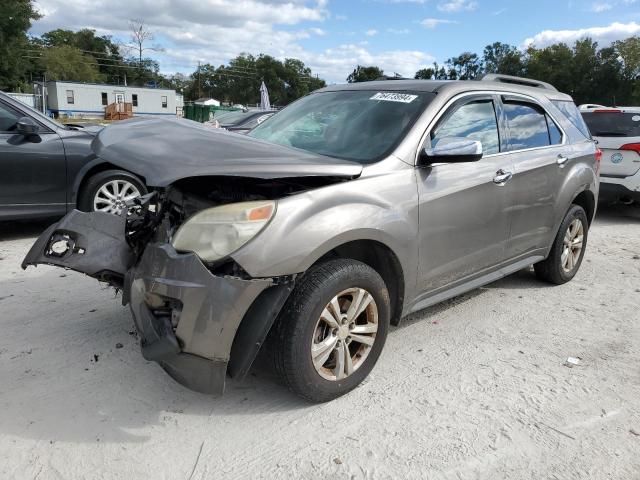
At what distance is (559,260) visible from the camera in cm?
484

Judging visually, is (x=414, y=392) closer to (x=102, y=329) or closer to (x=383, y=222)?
(x=383, y=222)

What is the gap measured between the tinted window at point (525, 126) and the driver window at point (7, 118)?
5.07 metres

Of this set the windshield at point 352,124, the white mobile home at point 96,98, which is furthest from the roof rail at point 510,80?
the white mobile home at point 96,98

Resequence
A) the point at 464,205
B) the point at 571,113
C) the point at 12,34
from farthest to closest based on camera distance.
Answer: the point at 12,34 → the point at 571,113 → the point at 464,205

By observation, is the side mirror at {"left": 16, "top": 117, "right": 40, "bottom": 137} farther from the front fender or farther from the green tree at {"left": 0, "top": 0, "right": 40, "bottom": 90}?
the green tree at {"left": 0, "top": 0, "right": 40, "bottom": 90}

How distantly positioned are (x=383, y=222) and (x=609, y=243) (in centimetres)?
519

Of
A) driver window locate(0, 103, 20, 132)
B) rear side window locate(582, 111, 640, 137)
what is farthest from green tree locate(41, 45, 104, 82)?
rear side window locate(582, 111, 640, 137)

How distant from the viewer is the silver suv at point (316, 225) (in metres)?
2.48

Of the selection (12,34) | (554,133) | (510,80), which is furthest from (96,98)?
(554,133)

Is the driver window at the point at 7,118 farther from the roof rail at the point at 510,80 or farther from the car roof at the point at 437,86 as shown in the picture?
the roof rail at the point at 510,80

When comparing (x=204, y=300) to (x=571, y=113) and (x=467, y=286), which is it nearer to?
(x=467, y=286)

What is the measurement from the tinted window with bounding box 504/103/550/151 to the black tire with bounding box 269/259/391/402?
1944 mm

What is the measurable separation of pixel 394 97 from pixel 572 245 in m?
2.52

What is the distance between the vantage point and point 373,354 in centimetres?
306
